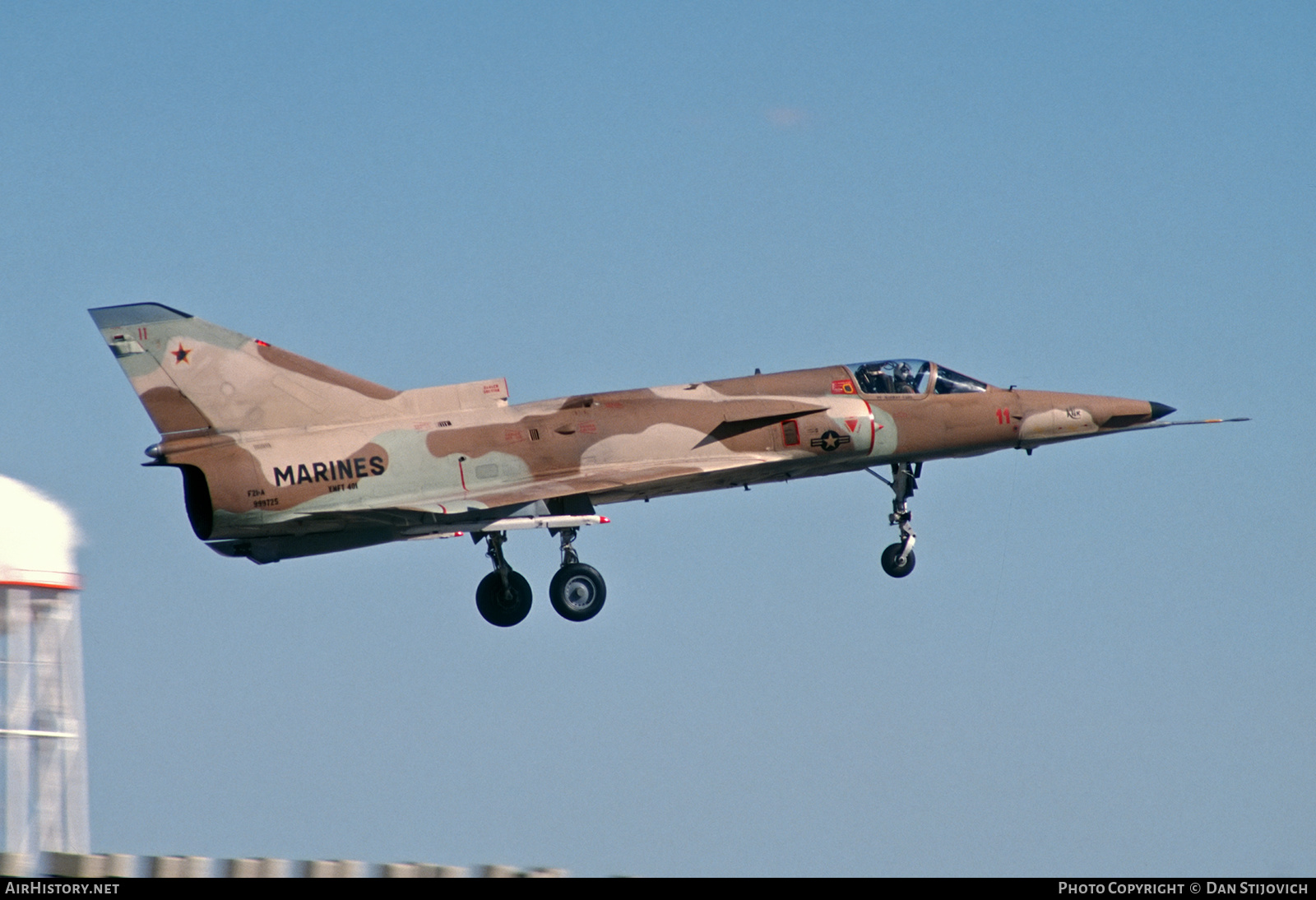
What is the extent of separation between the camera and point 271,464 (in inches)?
809

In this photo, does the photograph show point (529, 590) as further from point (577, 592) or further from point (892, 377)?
point (892, 377)

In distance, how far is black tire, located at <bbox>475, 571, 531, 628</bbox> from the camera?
23.1 metres

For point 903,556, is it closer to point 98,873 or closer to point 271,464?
point 271,464

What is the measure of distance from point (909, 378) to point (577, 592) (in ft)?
19.0

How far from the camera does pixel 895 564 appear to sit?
79.5ft

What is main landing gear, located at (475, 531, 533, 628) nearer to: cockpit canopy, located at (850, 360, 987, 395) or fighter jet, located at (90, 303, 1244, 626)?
fighter jet, located at (90, 303, 1244, 626)

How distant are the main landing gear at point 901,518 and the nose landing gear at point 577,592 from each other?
4481 millimetres

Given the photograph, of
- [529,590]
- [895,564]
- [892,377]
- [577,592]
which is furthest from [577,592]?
[892,377]

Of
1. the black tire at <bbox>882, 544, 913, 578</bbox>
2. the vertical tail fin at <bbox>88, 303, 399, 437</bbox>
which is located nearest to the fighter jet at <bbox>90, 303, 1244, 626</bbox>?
the vertical tail fin at <bbox>88, 303, 399, 437</bbox>

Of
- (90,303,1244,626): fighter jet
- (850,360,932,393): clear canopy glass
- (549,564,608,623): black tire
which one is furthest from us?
(850,360,932,393): clear canopy glass

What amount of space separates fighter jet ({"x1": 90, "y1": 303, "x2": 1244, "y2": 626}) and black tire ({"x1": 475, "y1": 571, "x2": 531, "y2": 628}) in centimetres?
2

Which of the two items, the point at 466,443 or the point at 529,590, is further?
the point at 529,590

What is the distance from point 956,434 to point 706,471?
403 cm
